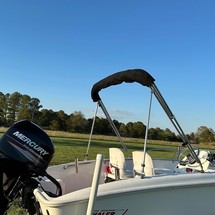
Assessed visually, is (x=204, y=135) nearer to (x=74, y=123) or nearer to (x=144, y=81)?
(x=74, y=123)

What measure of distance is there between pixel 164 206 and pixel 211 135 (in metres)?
32.3

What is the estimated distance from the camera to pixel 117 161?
16.8ft

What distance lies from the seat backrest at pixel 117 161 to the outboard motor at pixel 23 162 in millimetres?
2035

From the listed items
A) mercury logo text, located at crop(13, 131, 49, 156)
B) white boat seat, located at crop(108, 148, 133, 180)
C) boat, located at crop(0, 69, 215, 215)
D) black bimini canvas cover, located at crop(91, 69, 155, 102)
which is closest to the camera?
boat, located at crop(0, 69, 215, 215)

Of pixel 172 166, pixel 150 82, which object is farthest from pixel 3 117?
→ pixel 150 82

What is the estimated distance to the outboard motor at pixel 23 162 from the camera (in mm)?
2910

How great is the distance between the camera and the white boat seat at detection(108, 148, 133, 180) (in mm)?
4988

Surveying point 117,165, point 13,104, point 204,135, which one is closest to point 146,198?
point 117,165

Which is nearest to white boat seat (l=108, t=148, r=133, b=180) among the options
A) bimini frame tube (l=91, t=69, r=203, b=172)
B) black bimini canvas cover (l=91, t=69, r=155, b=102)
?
black bimini canvas cover (l=91, t=69, r=155, b=102)

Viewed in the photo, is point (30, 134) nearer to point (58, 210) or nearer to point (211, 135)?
point (58, 210)

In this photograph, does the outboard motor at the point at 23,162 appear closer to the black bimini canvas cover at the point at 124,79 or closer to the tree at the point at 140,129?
the black bimini canvas cover at the point at 124,79

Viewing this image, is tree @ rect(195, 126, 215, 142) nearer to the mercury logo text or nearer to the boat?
the boat

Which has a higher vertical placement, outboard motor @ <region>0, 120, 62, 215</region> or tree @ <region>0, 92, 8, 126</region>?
tree @ <region>0, 92, 8, 126</region>

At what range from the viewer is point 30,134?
311cm
